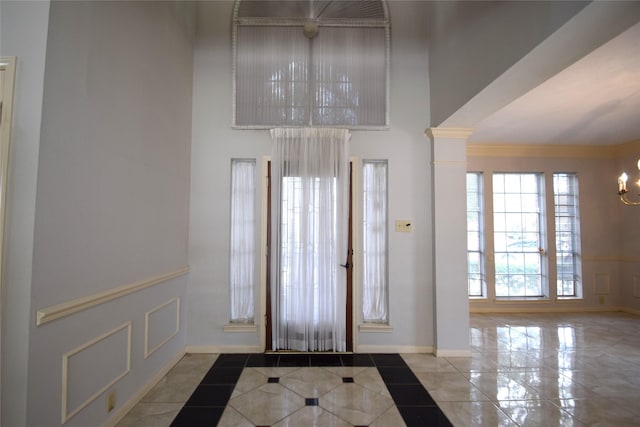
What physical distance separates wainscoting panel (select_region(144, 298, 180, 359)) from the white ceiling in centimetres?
450

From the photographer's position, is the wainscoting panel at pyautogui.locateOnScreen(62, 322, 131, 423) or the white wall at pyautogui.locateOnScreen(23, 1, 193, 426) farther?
the wainscoting panel at pyautogui.locateOnScreen(62, 322, 131, 423)

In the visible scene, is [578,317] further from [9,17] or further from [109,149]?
[9,17]

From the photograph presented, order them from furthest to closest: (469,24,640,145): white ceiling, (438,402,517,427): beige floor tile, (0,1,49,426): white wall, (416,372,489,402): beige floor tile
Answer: (469,24,640,145): white ceiling < (416,372,489,402): beige floor tile < (438,402,517,427): beige floor tile < (0,1,49,426): white wall

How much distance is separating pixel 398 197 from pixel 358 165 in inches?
23.4

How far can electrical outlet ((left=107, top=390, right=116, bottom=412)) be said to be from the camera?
80.4 inches

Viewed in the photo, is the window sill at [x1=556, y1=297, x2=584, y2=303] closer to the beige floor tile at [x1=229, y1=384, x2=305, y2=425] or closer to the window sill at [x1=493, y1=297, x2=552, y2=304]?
the window sill at [x1=493, y1=297, x2=552, y2=304]

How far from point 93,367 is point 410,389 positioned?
2409 mm

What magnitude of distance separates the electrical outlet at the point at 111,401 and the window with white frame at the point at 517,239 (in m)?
5.60

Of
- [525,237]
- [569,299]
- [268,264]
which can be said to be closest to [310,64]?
[268,264]

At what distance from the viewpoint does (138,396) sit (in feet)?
7.80

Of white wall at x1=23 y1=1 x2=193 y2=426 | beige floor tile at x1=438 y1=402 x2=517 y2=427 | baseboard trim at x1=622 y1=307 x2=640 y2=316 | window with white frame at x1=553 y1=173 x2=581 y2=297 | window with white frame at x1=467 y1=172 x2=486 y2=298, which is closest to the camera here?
white wall at x1=23 y1=1 x2=193 y2=426

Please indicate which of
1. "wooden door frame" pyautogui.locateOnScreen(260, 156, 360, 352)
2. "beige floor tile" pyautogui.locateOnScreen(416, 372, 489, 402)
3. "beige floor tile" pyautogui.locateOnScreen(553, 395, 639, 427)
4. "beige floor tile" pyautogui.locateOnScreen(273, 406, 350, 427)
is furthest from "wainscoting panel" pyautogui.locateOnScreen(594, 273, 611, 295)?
"beige floor tile" pyautogui.locateOnScreen(273, 406, 350, 427)

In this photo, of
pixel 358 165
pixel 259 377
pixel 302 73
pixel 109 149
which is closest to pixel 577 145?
pixel 358 165

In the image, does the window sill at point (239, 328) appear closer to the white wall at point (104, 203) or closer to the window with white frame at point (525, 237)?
the white wall at point (104, 203)
